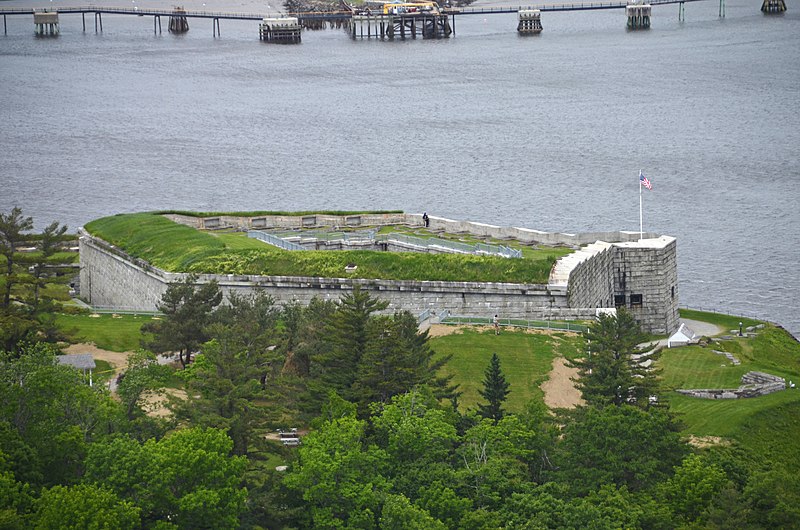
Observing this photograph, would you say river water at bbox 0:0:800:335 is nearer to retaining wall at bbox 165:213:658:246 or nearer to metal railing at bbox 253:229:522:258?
retaining wall at bbox 165:213:658:246

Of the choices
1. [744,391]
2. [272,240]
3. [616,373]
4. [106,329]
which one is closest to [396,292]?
[272,240]

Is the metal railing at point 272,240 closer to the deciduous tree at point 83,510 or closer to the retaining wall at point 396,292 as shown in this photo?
the retaining wall at point 396,292

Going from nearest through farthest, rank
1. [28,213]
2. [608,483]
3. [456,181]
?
[608,483] → [28,213] → [456,181]

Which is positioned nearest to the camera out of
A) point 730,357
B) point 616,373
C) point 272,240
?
point 616,373

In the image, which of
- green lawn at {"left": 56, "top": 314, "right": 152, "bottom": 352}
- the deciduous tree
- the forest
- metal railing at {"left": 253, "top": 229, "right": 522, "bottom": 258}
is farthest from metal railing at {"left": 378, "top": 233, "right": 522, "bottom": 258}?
the deciduous tree

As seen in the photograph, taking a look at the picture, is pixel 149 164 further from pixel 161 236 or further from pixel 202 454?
pixel 202 454

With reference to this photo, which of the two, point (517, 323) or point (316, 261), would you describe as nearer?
point (517, 323)

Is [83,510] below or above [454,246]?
below

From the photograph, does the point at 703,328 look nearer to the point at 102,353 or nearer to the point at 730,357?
the point at 730,357

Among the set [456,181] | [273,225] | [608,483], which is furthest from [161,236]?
[456,181]
